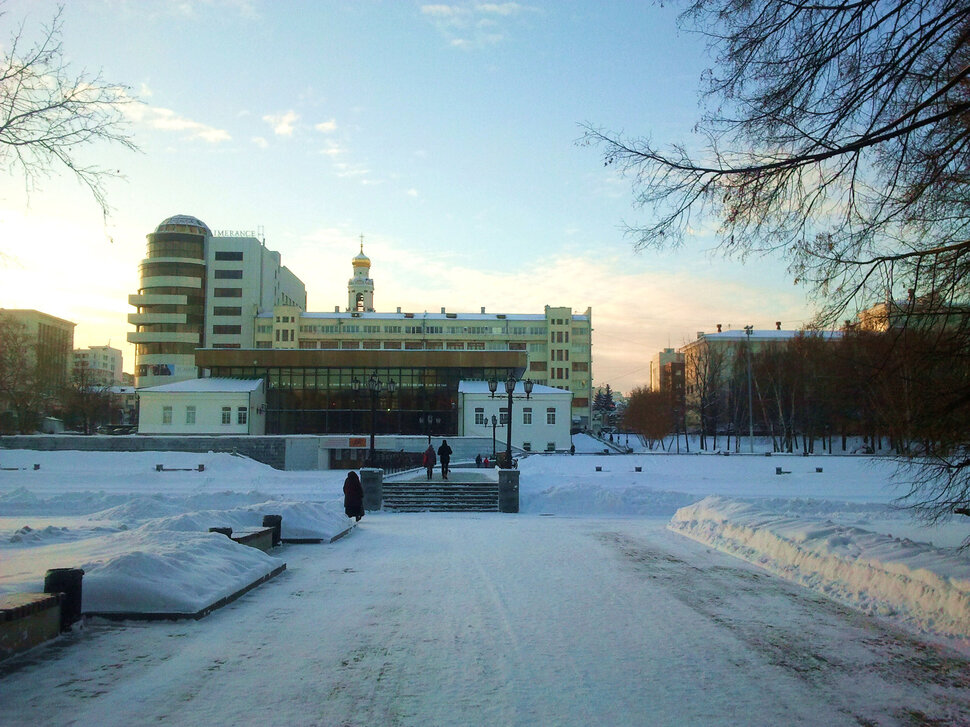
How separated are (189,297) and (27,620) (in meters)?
103

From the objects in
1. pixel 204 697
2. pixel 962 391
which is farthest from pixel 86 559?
pixel 962 391

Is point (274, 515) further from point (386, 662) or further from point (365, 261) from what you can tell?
point (365, 261)

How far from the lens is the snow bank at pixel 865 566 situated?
8.65 meters

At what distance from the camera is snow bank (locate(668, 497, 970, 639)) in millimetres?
8648

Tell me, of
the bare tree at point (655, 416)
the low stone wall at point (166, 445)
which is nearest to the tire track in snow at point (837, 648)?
the low stone wall at point (166, 445)

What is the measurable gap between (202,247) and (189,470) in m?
67.9

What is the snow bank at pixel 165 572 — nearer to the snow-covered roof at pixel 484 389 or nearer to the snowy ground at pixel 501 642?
the snowy ground at pixel 501 642

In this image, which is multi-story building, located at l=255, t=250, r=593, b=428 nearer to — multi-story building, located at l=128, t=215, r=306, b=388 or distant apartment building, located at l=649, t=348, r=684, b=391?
multi-story building, located at l=128, t=215, r=306, b=388

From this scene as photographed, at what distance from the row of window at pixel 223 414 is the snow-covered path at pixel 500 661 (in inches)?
2375

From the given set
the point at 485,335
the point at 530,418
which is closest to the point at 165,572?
the point at 530,418

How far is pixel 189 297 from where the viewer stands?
10331 centimetres

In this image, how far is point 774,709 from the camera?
5781mm

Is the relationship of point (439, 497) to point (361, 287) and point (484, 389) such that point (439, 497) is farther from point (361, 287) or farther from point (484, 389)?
point (361, 287)

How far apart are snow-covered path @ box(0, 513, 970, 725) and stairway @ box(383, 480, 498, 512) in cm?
1703
